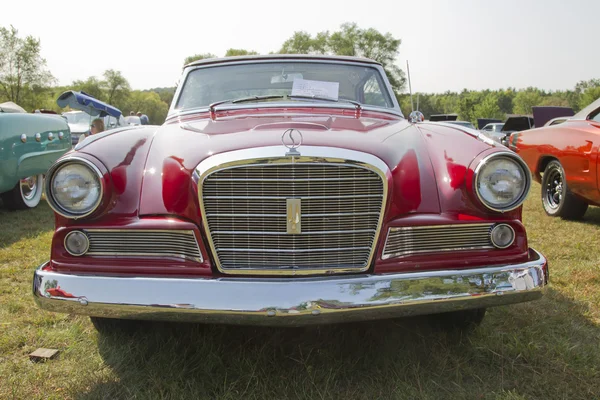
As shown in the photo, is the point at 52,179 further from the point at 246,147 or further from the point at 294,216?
the point at 294,216

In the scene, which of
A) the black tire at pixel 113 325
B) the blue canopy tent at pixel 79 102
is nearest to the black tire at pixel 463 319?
the black tire at pixel 113 325

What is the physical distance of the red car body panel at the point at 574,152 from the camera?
15.9ft

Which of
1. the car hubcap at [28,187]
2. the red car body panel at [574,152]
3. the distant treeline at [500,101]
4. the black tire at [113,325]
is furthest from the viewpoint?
the distant treeline at [500,101]

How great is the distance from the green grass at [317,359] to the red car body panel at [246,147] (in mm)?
532

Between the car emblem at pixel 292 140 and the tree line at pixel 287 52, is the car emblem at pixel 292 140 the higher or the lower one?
the lower one

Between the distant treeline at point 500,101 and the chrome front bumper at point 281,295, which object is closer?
the chrome front bumper at point 281,295

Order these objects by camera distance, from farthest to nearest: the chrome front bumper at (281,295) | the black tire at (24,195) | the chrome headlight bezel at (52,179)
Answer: the black tire at (24,195)
the chrome headlight bezel at (52,179)
the chrome front bumper at (281,295)

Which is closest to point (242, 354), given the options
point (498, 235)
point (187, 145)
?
point (187, 145)

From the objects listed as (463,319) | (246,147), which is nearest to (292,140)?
(246,147)

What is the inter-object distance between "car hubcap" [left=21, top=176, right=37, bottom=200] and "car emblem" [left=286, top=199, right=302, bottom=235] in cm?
564

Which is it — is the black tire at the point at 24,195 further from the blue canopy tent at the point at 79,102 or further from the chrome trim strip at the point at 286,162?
the chrome trim strip at the point at 286,162

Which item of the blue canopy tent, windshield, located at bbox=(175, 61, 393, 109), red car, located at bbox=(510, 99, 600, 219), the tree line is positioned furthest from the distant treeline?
windshield, located at bbox=(175, 61, 393, 109)

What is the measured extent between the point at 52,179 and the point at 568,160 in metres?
4.91

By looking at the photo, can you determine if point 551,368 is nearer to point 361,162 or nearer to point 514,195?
point 514,195
